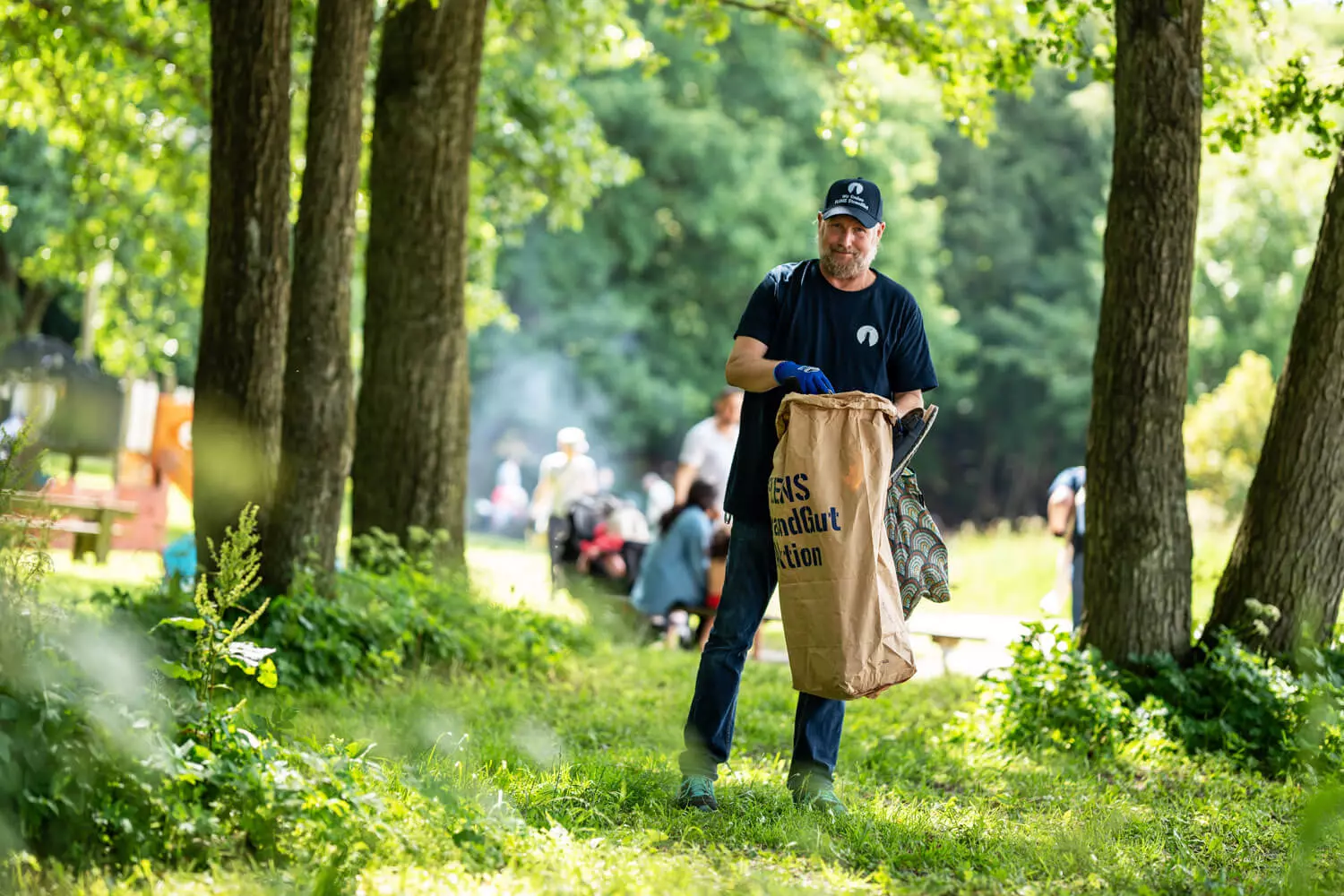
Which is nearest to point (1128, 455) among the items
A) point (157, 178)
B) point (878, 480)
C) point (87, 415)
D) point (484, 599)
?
point (878, 480)

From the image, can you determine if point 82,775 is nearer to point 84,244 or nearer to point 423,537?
point 423,537

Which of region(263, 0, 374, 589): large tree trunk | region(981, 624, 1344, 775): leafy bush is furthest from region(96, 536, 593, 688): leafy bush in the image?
region(981, 624, 1344, 775): leafy bush

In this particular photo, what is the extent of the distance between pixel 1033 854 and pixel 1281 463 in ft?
10.9

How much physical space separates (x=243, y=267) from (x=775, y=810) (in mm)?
3820

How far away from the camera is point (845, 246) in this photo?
5.35 m

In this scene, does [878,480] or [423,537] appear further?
[423,537]

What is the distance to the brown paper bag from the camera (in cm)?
503

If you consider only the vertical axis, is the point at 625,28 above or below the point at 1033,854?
above

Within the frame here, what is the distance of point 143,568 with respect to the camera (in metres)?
→ 14.8

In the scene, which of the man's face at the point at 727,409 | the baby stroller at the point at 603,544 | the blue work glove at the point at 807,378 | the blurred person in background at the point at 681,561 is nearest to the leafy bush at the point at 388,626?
the blurred person in background at the point at 681,561

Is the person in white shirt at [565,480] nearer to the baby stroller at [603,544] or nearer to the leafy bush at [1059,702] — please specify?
the baby stroller at [603,544]

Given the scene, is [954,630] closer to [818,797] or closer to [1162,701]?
[1162,701]

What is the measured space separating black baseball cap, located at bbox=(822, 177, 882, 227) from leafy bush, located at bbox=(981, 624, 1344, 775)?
115 inches

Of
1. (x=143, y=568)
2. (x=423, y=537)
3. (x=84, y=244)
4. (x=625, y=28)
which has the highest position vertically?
(x=625, y=28)
